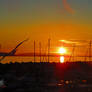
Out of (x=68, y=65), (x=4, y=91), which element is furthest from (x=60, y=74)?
(x=4, y=91)

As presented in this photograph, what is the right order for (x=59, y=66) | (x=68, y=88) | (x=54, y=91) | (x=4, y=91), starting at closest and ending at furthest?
(x=4, y=91)
(x=54, y=91)
(x=68, y=88)
(x=59, y=66)

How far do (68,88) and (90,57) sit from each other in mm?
20418

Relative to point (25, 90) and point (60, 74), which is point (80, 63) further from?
point (25, 90)

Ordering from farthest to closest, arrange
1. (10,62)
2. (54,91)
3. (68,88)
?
(10,62), (68,88), (54,91)

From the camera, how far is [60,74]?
37.4 m

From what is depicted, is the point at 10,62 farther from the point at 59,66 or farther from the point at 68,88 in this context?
the point at 68,88

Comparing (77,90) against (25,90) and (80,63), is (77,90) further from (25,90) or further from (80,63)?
(80,63)

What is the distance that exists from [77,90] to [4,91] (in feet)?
17.1

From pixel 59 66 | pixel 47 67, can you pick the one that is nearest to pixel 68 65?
pixel 59 66

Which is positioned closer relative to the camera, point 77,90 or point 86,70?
point 77,90

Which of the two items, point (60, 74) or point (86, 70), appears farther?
point (86, 70)

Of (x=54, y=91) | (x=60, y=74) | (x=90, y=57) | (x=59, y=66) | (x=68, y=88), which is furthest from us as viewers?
(x=59, y=66)

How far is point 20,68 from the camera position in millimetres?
41875

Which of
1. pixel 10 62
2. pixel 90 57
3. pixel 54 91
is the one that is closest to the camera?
pixel 54 91
